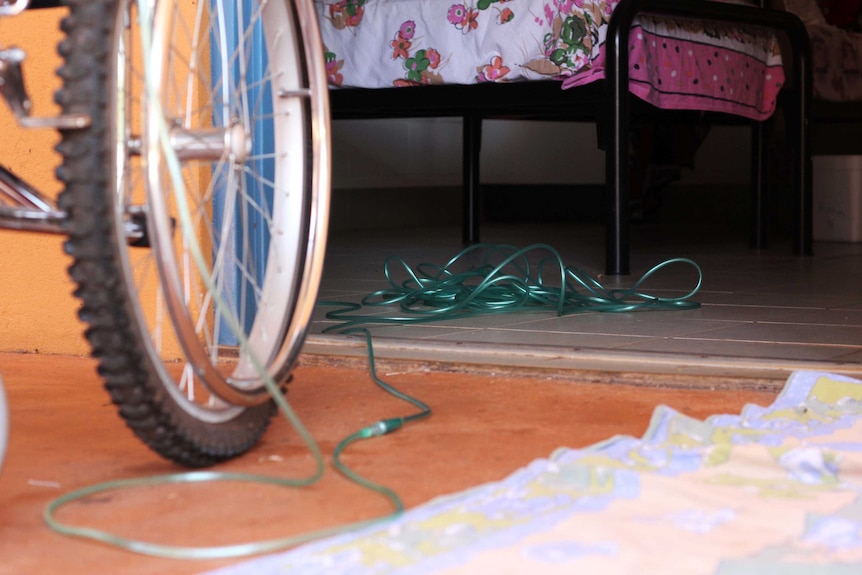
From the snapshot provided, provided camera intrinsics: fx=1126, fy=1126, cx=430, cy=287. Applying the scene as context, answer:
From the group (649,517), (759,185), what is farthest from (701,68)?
(649,517)

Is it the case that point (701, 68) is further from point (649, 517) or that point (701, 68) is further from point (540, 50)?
point (649, 517)

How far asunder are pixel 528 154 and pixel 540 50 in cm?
330

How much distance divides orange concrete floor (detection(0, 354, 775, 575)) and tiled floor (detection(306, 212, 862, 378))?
0.25 feet

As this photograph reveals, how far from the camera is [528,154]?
6.37 metres

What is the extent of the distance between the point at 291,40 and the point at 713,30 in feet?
7.55

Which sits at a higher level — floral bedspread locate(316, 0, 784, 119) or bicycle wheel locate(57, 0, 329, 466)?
floral bedspread locate(316, 0, 784, 119)

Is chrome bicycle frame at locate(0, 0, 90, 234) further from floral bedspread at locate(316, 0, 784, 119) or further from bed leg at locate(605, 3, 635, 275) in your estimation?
floral bedspread at locate(316, 0, 784, 119)

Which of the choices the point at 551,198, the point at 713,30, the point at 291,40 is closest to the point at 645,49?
the point at 713,30

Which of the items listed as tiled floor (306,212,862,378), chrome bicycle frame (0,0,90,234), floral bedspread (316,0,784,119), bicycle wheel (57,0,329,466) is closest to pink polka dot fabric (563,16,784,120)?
floral bedspread (316,0,784,119)

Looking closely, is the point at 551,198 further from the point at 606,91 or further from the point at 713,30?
the point at 606,91

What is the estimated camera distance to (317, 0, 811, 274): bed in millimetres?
2988

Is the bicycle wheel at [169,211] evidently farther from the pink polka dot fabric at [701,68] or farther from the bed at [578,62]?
the pink polka dot fabric at [701,68]

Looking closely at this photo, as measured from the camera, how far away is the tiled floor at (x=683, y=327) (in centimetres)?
171

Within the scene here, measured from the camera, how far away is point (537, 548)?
87 cm
